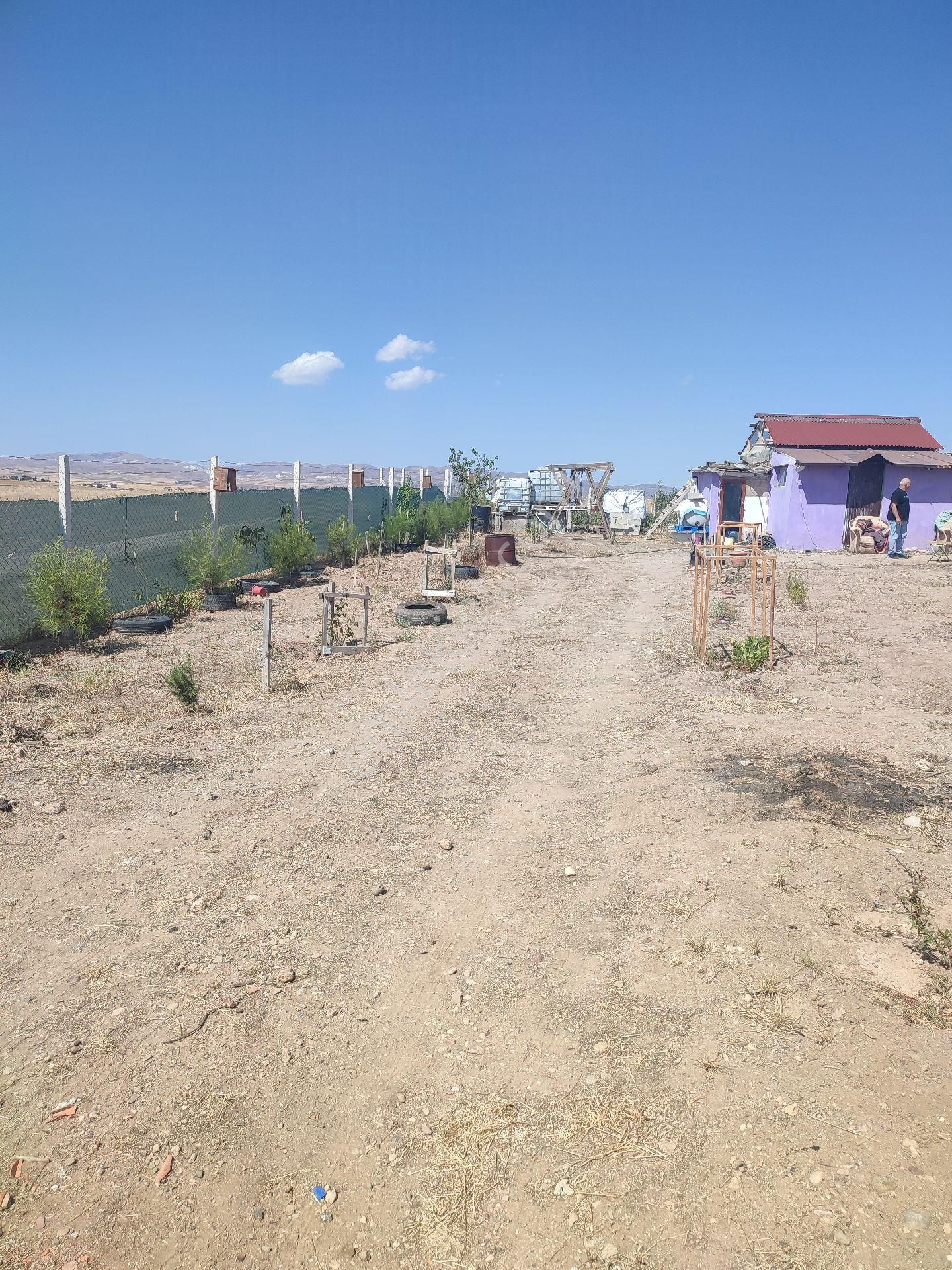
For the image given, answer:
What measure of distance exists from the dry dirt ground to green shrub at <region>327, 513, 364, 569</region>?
1147cm

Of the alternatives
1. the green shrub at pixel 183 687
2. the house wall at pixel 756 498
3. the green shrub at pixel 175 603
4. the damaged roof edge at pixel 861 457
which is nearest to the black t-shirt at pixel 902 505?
the damaged roof edge at pixel 861 457

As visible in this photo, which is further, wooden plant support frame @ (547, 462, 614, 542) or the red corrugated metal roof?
wooden plant support frame @ (547, 462, 614, 542)

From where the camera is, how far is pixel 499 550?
63.0ft

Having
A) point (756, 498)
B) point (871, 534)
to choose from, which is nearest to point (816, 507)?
point (871, 534)

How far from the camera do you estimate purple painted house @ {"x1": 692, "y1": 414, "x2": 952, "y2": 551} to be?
22.4m

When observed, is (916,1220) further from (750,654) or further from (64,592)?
(64,592)

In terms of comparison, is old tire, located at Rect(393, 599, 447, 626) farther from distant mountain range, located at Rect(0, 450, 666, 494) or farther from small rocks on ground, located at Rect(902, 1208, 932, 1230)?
distant mountain range, located at Rect(0, 450, 666, 494)

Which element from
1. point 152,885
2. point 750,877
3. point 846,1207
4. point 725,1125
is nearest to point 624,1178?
point 725,1125

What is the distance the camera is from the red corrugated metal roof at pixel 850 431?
24.2 meters

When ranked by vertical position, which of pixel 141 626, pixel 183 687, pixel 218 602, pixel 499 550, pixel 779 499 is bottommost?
pixel 183 687

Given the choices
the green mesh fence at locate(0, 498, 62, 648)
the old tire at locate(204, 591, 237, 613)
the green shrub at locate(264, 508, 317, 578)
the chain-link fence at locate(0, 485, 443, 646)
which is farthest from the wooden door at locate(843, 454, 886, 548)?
the green mesh fence at locate(0, 498, 62, 648)

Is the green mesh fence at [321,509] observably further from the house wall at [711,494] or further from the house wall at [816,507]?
the house wall at [816,507]

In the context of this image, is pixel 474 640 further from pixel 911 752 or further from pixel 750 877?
pixel 750 877

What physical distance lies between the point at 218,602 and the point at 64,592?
312cm
